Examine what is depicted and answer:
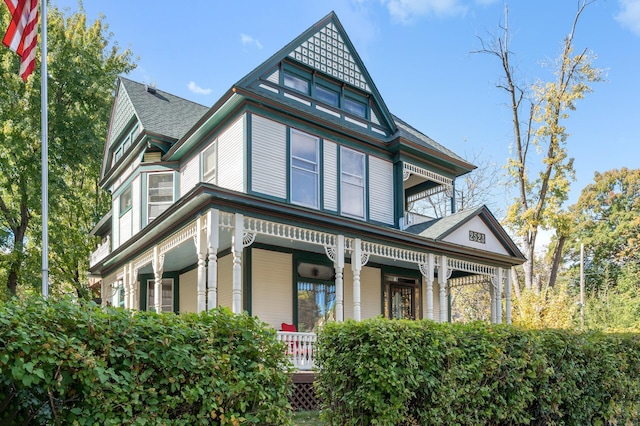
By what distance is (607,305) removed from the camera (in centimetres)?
2614

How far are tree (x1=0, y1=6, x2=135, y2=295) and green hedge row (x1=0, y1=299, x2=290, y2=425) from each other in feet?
62.6

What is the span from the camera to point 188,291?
16.5m

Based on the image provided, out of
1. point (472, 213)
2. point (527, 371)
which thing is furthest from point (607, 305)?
point (527, 371)

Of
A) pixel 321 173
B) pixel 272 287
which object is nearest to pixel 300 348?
pixel 272 287

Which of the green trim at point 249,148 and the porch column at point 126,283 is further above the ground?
the green trim at point 249,148

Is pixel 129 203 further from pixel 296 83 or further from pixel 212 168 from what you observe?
pixel 296 83

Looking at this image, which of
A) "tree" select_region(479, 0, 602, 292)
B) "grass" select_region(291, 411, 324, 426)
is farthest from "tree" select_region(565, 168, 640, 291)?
"grass" select_region(291, 411, 324, 426)

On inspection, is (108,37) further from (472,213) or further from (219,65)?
(472,213)

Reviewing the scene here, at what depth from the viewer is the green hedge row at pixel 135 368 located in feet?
12.3

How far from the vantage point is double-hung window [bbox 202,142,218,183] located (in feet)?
48.6

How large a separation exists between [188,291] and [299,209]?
5988 millimetres

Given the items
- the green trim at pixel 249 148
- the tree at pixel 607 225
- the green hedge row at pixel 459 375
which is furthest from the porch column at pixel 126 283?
the tree at pixel 607 225

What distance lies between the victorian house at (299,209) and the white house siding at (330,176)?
3 cm

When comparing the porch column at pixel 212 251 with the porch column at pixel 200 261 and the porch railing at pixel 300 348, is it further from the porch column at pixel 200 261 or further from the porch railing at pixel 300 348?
the porch railing at pixel 300 348
